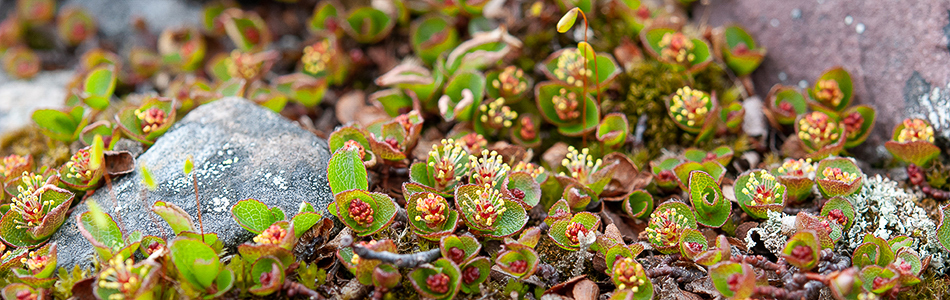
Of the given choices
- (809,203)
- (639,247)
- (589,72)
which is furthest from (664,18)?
(639,247)

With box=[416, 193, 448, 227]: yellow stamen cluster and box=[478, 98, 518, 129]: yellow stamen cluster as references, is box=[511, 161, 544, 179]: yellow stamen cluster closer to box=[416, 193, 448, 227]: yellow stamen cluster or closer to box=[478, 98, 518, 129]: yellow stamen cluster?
box=[478, 98, 518, 129]: yellow stamen cluster

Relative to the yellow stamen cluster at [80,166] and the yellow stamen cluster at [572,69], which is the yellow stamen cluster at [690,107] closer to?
the yellow stamen cluster at [572,69]

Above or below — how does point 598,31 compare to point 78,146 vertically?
above

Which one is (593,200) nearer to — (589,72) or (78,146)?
(589,72)

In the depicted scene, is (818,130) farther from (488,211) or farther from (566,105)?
(488,211)

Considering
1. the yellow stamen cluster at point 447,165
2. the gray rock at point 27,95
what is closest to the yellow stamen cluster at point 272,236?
the yellow stamen cluster at point 447,165

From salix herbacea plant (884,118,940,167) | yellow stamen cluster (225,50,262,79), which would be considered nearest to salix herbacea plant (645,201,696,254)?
salix herbacea plant (884,118,940,167)

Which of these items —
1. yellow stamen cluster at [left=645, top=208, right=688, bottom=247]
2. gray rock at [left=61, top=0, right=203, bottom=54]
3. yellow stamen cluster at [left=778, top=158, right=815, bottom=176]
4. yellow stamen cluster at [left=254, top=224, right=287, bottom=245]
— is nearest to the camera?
yellow stamen cluster at [left=254, top=224, right=287, bottom=245]
